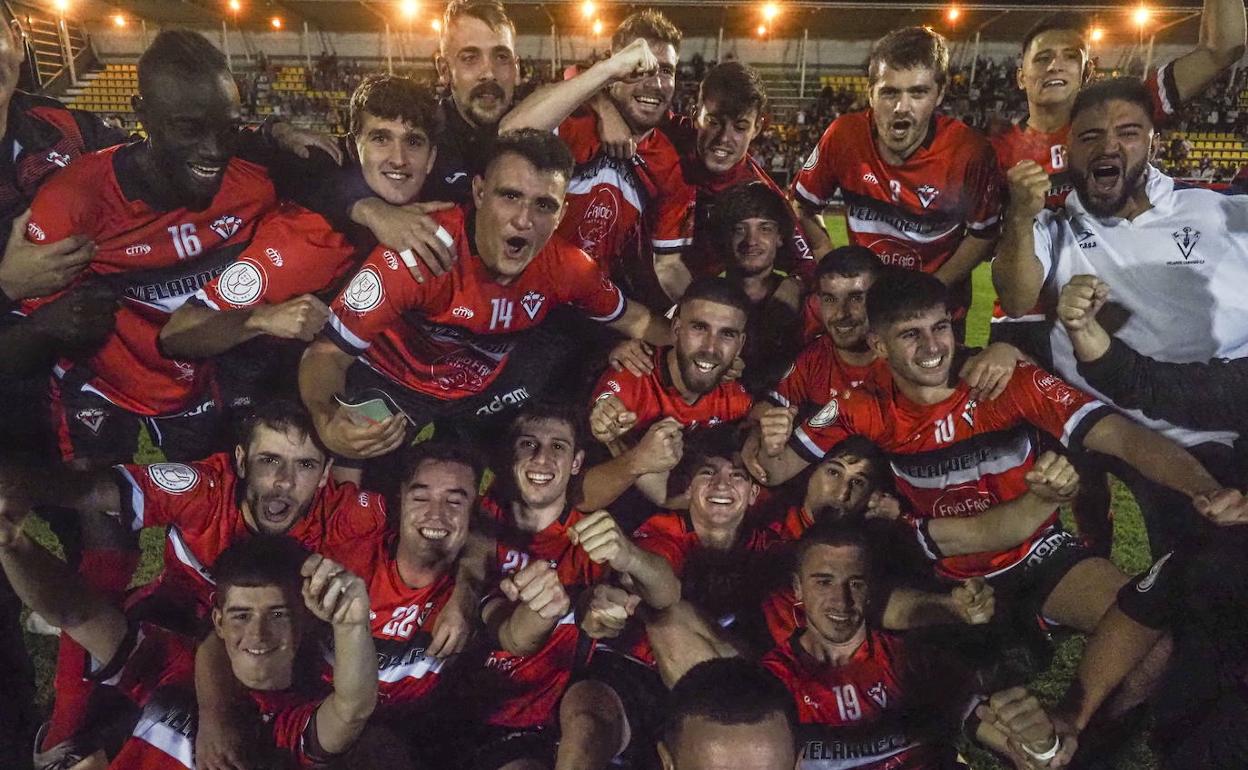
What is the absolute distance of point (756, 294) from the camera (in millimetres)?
4332

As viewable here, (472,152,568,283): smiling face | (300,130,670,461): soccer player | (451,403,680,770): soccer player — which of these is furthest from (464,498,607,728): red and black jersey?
(472,152,568,283): smiling face

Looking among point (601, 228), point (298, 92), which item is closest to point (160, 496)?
point (601, 228)

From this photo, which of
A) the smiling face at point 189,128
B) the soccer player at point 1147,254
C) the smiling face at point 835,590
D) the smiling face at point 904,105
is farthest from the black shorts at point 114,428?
the soccer player at point 1147,254

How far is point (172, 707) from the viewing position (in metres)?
2.73

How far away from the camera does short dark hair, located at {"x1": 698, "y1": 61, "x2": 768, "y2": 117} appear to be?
14.0ft

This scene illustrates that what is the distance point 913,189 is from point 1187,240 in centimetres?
124

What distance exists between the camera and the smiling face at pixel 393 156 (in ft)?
12.1

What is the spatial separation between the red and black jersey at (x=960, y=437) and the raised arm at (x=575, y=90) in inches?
71.1

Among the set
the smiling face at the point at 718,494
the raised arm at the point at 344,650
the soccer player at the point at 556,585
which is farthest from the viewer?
the smiling face at the point at 718,494

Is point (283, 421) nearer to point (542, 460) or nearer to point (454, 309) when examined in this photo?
point (454, 309)

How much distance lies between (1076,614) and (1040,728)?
1053 millimetres

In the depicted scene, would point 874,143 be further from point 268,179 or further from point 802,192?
point 268,179

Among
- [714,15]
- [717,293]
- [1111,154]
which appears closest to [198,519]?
[717,293]

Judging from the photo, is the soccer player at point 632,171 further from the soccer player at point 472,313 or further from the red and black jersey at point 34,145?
the red and black jersey at point 34,145
